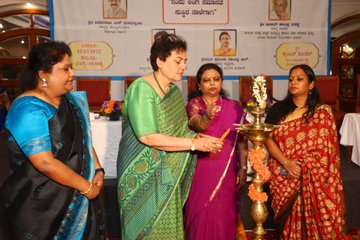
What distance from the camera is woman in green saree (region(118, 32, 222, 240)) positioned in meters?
1.75

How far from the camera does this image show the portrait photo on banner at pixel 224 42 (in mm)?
6430

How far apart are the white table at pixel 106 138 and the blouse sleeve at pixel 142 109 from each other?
82.9 inches

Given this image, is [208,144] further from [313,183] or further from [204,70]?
[313,183]

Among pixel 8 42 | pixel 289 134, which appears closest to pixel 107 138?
pixel 289 134

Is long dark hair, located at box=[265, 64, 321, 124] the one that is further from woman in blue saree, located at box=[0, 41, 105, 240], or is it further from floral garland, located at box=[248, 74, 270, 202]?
woman in blue saree, located at box=[0, 41, 105, 240]

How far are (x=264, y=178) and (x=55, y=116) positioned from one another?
0.91 meters

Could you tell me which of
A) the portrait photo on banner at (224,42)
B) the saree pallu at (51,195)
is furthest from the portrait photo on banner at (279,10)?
the saree pallu at (51,195)

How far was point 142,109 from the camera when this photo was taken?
5.67 feet

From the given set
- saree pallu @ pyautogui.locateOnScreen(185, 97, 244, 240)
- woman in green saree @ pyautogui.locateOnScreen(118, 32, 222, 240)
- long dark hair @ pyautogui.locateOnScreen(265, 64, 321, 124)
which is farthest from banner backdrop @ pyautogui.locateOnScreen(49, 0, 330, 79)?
woman in green saree @ pyautogui.locateOnScreen(118, 32, 222, 240)

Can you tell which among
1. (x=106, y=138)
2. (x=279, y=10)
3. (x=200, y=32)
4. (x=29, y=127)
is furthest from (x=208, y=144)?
(x=279, y=10)

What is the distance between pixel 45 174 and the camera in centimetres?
154

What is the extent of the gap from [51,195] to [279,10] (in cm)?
584

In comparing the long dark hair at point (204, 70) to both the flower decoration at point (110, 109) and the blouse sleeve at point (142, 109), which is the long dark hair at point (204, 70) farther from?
the flower decoration at point (110, 109)

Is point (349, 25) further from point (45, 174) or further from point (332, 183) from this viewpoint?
point (45, 174)
